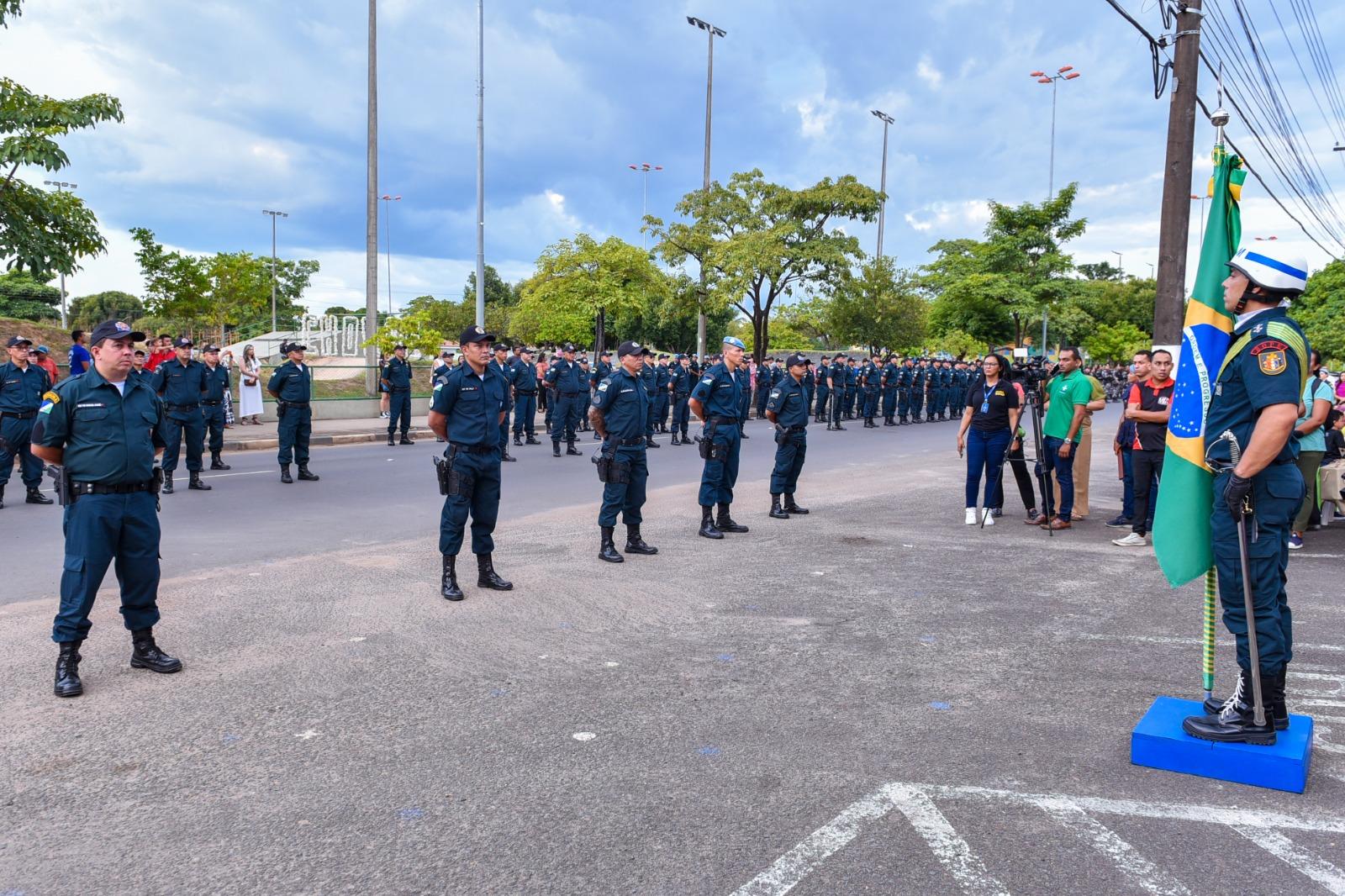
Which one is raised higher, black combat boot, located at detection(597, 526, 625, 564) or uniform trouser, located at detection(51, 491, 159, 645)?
uniform trouser, located at detection(51, 491, 159, 645)

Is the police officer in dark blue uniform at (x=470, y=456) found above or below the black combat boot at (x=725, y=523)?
above

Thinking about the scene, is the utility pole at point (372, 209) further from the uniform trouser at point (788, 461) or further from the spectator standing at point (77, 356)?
the uniform trouser at point (788, 461)

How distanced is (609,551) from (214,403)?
7665 mm

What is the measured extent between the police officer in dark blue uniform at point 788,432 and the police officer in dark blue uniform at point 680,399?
876 centimetres

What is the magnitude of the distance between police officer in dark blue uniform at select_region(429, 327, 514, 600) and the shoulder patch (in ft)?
15.2

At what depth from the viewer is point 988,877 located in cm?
296

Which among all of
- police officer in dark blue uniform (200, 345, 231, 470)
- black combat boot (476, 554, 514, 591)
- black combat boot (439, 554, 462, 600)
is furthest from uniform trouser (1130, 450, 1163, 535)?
police officer in dark blue uniform (200, 345, 231, 470)

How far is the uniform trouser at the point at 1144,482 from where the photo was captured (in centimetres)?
880

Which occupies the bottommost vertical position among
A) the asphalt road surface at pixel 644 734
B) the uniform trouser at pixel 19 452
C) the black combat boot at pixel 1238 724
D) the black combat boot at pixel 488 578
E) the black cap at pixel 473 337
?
the asphalt road surface at pixel 644 734

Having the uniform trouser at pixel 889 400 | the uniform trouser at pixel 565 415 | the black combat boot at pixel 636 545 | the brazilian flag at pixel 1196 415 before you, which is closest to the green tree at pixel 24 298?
the uniform trouser at pixel 889 400

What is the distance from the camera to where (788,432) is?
32.5 feet

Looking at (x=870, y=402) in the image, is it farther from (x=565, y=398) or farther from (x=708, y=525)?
(x=708, y=525)

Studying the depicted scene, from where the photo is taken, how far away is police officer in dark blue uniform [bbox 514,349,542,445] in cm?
1792

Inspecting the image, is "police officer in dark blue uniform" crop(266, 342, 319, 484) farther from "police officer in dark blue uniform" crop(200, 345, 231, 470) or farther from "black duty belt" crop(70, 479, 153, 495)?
"black duty belt" crop(70, 479, 153, 495)
